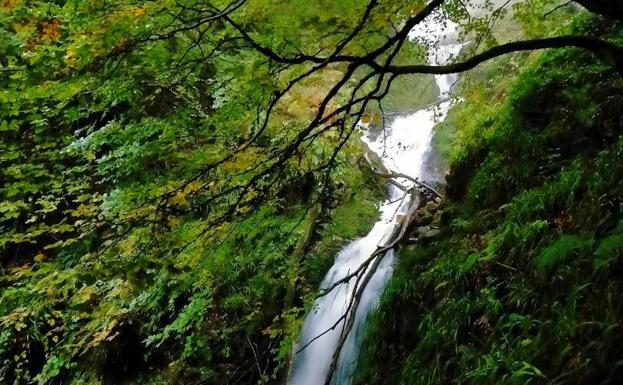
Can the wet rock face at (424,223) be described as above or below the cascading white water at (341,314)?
above

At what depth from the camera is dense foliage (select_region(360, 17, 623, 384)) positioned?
235cm

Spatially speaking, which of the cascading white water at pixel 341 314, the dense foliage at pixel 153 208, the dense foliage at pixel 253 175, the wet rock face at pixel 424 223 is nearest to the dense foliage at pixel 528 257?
the dense foliage at pixel 253 175

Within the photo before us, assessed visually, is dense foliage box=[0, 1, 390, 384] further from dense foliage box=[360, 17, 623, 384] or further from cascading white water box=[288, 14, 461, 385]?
dense foliage box=[360, 17, 623, 384]

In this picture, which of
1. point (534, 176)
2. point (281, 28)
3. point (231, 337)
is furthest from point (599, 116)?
point (231, 337)

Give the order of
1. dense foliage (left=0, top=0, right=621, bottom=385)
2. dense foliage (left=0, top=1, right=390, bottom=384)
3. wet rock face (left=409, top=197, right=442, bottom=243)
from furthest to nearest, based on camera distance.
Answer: wet rock face (left=409, top=197, right=442, bottom=243) → dense foliage (left=0, top=1, right=390, bottom=384) → dense foliage (left=0, top=0, right=621, bottom=385)

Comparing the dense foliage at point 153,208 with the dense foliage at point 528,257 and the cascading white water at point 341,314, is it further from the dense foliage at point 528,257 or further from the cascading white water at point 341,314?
the dense foliage at point 528,257

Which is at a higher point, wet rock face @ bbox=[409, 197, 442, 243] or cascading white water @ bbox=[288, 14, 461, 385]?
wet rock face @ bbox=[409, 197, 442, 243]

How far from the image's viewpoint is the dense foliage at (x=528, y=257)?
2.35 metres

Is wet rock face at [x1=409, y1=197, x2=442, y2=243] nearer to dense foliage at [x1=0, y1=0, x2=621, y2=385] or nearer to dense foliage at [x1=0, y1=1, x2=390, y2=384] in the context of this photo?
dense foliage at [x1=0, y1=0, x2=621, y2=385]

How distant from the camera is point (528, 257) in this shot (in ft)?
10.1

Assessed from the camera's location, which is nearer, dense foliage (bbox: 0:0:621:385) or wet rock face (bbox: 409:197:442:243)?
dense foliage (bbox: 0:0:621:385)

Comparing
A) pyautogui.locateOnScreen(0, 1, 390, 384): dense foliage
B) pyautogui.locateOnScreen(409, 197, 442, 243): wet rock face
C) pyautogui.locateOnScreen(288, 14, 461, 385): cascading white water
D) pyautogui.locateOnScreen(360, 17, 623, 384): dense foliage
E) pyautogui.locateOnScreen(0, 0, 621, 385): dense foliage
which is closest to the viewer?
pyautogui.locateOnScreen(360, 17, 623, 384): dense foliage

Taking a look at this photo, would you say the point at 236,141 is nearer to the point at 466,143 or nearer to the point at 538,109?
the point at 466,143

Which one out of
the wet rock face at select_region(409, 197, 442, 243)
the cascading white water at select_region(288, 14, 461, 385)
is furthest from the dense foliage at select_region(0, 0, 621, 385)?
the wet rock face at select_region(409, 197, 442, 243)
